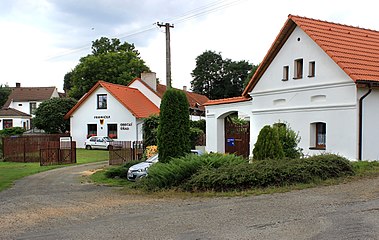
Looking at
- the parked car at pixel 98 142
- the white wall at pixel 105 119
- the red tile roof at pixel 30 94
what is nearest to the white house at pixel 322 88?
the white wall at pixel 105 119

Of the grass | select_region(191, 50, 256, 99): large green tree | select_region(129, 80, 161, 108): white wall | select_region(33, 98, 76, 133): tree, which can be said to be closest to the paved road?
the grass

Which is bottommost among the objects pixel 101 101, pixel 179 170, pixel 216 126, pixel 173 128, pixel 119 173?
pixel 119 173

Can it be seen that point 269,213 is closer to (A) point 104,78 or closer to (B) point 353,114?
(B) point 353,114

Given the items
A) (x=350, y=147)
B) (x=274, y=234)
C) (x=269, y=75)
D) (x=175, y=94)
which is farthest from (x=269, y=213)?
(x=269, y=75)

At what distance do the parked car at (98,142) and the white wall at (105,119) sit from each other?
1880mm

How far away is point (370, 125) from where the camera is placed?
18.0m

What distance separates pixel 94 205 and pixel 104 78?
53510 millimetres

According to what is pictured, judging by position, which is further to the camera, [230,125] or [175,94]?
[230,125]

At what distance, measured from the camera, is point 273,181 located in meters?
12.9

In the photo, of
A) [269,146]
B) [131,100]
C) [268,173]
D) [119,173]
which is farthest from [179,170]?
[131,100]

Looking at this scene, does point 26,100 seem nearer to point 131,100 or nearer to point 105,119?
point 105,119

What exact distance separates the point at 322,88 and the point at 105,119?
101ft

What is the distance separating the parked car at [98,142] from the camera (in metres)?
43.1

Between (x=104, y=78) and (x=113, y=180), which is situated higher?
(x=104, y=78)
